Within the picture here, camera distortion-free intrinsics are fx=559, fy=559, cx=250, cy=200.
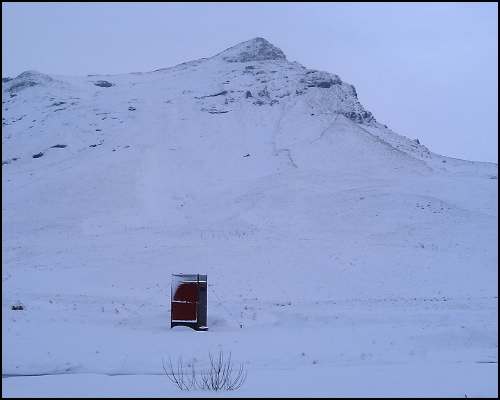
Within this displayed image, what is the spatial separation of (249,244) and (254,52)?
62.0m

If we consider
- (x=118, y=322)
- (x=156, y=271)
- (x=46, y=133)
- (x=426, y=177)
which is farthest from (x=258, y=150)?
(x=118, y=322)

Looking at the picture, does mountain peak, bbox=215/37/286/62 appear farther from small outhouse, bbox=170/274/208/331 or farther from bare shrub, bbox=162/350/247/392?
bare shrub, bbox=162/350/247/392

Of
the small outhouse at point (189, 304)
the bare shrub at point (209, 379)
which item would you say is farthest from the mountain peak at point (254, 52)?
the bare shrub at point (209, 379)

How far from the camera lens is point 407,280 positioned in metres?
20.2

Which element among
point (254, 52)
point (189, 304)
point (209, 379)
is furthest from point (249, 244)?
point (254, 52)

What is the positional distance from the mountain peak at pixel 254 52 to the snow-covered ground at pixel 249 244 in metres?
13.9

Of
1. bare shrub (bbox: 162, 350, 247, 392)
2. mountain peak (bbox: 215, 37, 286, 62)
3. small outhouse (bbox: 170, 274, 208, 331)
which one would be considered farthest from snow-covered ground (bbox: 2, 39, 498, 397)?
mountain peak (bbox: 215, 37, 286, 62)

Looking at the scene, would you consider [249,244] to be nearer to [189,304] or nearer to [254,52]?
[189,304]

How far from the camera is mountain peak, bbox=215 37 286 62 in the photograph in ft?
268

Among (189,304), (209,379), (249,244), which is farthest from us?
(249,244)

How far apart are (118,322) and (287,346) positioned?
16.4ft

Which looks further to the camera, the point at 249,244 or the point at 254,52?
the point at 254,52

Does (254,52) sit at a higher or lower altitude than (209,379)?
higher

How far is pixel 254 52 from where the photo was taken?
82812mm
